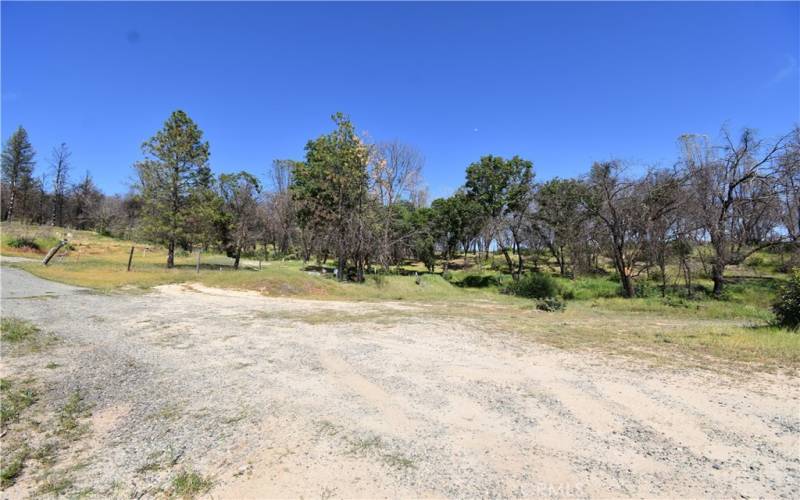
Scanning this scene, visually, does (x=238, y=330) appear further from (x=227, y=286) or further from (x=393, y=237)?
(x=393, y=237)

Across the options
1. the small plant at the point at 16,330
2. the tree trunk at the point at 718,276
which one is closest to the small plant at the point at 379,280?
the small plant at the point at 16,330

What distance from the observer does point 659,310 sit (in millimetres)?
15492

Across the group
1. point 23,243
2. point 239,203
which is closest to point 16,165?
point 23,243

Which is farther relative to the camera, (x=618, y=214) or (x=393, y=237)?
(x=393, y=237)

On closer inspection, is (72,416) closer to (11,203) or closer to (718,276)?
(718,276)

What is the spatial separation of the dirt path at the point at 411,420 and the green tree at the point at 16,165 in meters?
64.1

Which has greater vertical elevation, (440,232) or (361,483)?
(440,232)

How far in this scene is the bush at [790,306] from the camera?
9523 millimetres

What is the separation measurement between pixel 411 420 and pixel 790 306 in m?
11.2

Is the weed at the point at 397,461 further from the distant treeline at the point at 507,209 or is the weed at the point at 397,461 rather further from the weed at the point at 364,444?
the distant treeline at the point at 507,209

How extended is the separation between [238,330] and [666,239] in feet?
66.9

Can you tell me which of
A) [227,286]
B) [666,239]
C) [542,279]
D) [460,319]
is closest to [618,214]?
[666,239]

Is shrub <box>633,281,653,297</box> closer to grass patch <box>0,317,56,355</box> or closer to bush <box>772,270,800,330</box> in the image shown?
bush <box>772,270,800,330</box>

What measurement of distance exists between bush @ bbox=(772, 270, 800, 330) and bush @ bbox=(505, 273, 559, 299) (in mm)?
11855
